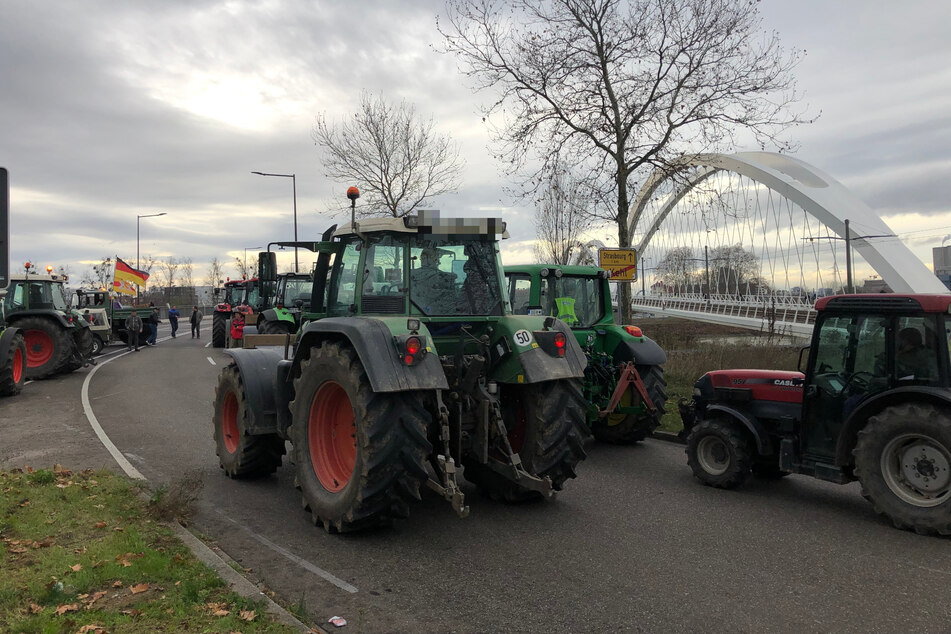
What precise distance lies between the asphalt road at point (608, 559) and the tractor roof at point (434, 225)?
239 cm

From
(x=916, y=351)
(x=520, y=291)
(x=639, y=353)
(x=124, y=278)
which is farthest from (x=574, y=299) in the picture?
(x=124, y=278)

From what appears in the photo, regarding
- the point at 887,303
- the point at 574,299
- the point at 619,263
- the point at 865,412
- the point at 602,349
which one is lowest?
the point at 865,412

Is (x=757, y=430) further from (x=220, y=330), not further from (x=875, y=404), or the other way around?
(x=220, y=330)

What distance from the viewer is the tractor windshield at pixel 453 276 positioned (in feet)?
18.9

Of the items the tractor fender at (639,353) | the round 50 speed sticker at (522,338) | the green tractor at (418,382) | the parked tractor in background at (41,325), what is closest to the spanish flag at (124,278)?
the parked tractor in background at (41,325)

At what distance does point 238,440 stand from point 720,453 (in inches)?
192

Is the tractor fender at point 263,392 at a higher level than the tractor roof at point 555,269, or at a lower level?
lower

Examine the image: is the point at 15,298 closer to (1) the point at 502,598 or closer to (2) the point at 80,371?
(2) the point at 80,371

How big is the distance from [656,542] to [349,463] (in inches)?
97.6

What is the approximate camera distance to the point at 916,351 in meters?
5.61

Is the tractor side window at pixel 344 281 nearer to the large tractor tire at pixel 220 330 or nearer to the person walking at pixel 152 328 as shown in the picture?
the large tractor tire at pixel 220 330

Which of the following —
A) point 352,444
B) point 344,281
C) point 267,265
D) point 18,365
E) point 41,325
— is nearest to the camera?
point 352,444

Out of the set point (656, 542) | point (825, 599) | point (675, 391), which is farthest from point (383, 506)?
point (675, 391)

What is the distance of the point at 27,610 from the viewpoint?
12.2 ft
